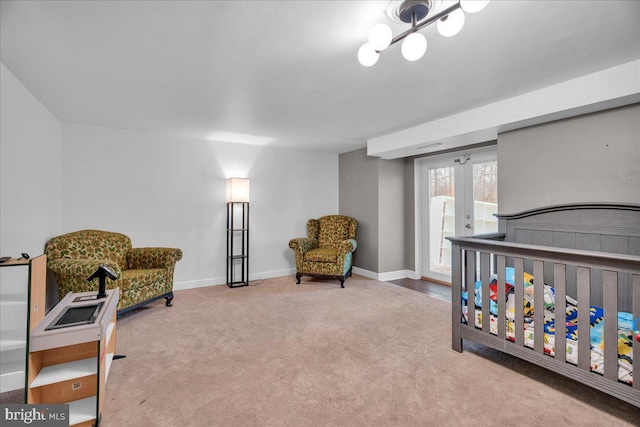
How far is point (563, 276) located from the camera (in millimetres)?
1858

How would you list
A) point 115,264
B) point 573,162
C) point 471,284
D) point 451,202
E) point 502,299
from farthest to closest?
point 451,202
point 115,264
point 573,162
point 471,284
point 502,299

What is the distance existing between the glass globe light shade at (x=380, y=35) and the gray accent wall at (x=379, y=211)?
11.2ft

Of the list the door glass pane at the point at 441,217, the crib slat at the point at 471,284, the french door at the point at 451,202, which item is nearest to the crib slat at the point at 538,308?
the crib slat at the point at 471,284

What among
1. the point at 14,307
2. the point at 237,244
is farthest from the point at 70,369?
the point at 237,244

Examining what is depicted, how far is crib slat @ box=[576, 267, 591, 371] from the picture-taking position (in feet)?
5.74

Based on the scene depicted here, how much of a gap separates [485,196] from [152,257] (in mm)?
4316

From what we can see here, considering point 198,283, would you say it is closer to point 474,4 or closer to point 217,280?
point 217,280

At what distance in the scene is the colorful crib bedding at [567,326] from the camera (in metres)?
1.71

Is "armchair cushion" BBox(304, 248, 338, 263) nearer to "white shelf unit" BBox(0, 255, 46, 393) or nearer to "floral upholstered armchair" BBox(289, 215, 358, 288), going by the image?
"floral upholstered armchair" BBox(289, 215, 358, 288)

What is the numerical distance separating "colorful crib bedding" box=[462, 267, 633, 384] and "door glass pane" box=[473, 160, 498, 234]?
1.60 metres

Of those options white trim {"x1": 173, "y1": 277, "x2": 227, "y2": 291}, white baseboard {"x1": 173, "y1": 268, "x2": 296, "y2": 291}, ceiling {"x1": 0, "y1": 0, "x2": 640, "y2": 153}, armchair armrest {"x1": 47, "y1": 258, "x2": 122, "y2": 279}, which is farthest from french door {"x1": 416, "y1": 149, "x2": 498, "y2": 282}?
armchair armrest {"x1": 47, "y1": 258, "x2": 122, "y2": 279}

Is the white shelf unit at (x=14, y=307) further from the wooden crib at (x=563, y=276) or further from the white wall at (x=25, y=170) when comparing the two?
the wooden crib at (x=563, y=276)

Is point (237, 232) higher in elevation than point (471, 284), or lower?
higher

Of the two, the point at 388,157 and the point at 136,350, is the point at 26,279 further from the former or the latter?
the point at 388,157
